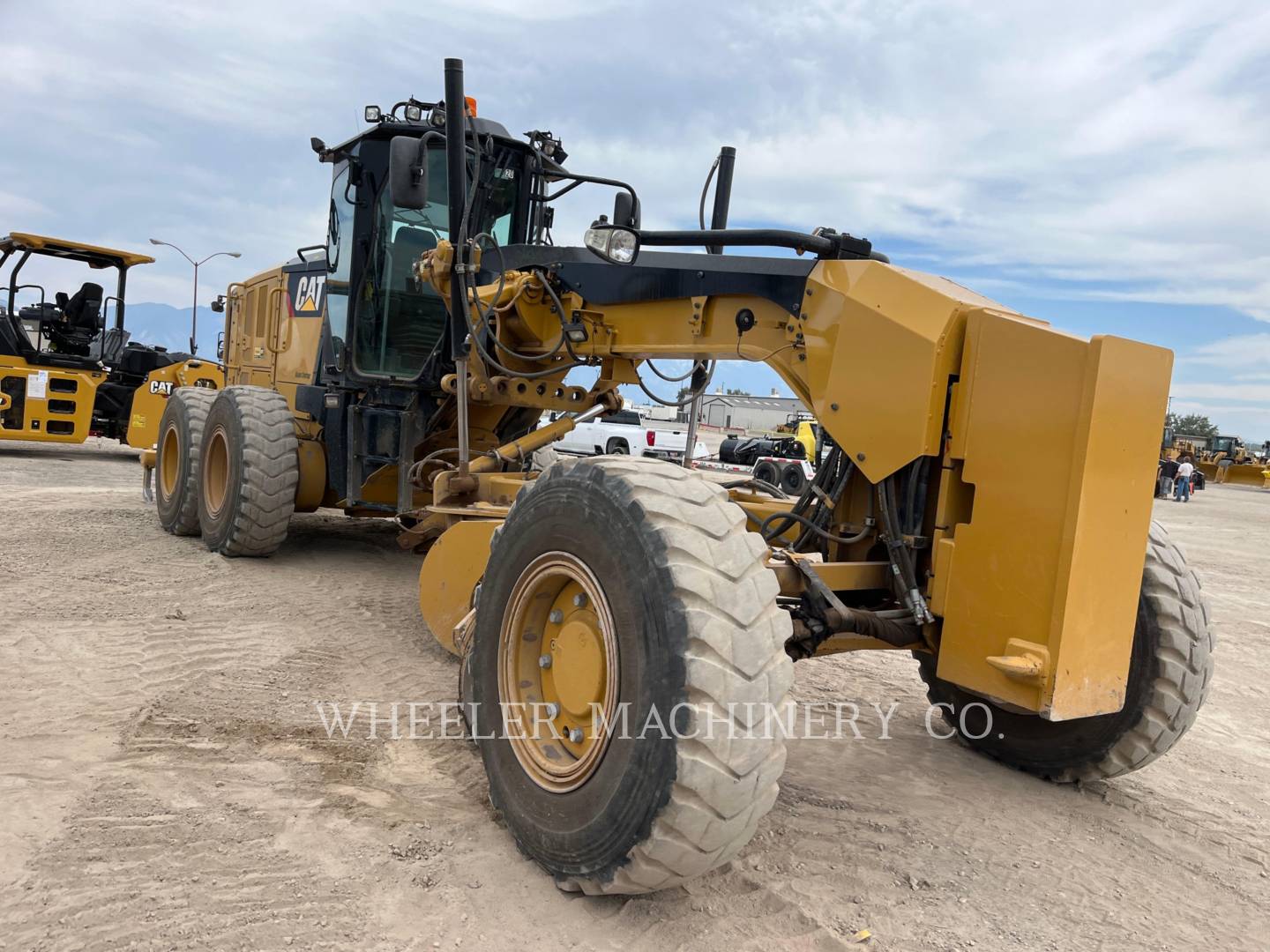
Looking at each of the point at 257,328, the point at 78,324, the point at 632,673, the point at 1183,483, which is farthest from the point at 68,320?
the point at 1183,483

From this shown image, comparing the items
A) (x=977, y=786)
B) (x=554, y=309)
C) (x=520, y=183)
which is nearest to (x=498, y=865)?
(x=977, y=786)

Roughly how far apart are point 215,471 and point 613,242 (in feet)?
16.5

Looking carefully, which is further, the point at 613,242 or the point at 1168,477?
the point at 1168,477

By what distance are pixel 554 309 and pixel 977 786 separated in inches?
118

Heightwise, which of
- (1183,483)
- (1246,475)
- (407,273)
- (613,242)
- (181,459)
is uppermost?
(407,273)

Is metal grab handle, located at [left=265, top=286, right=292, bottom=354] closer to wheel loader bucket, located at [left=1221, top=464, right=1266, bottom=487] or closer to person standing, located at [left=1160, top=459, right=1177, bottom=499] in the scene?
person standing, located at [left=1160, top=459, right=1177, bottom=499]

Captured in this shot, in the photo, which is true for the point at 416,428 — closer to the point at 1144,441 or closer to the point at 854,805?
the point at 854,805

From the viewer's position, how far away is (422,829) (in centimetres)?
304

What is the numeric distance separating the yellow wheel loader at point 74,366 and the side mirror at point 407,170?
10.7m

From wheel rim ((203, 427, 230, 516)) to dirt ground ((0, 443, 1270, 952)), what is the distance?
199 cm

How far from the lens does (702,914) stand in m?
2.64

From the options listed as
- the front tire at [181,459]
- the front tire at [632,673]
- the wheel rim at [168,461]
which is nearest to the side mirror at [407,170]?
the front tire at [632,673]

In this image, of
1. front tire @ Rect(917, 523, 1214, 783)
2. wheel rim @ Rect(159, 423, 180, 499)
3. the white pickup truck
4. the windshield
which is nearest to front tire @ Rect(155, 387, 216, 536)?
wheel rim @ Rect(159, 423, 180, 499)

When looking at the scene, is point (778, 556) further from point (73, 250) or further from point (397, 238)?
point (73, 250)
